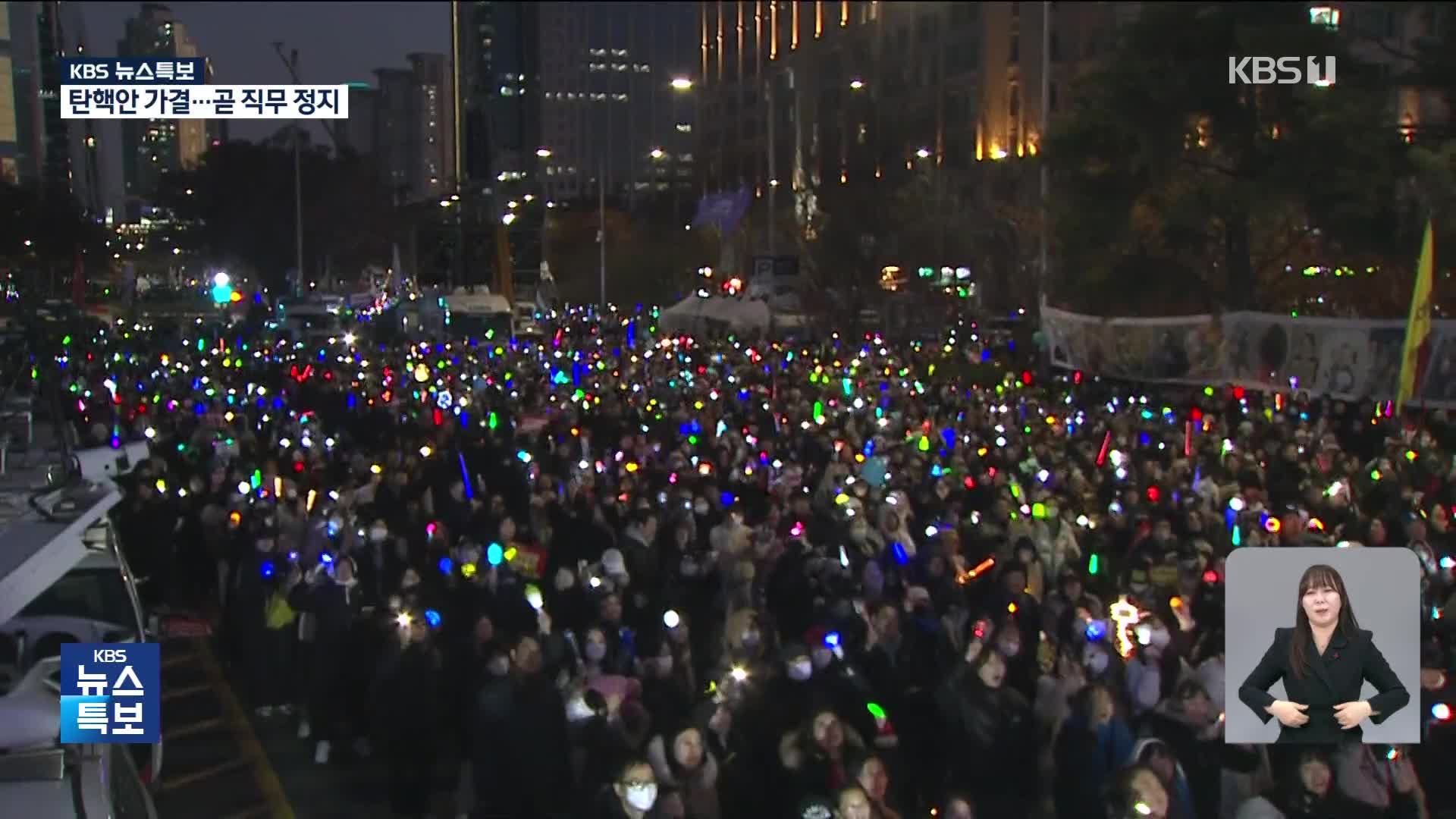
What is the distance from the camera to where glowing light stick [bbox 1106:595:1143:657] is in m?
10.1

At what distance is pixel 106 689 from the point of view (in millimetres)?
5320

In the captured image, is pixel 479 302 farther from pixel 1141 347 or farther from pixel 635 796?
pixel 635 796

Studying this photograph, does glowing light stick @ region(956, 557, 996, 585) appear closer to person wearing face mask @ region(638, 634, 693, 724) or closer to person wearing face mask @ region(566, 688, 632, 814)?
person wearing face mask @ region(638, 634, 693, 724)

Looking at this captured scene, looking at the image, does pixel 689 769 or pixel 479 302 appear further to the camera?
pixel 479 302

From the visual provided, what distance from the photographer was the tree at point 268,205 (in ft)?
211

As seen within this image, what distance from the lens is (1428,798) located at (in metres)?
8.80

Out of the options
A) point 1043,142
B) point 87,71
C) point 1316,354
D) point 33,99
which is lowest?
point 1316,354

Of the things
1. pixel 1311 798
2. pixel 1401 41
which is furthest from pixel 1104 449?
pixel 1401 41

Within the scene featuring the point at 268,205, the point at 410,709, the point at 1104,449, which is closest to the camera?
the point at 410,709

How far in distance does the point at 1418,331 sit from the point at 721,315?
20379 mm

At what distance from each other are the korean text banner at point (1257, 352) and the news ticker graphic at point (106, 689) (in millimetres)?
19504

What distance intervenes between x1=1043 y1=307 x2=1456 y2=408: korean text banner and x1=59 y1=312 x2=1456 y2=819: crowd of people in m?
0.84

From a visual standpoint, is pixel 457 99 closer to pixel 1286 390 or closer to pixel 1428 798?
pixel 1286 390

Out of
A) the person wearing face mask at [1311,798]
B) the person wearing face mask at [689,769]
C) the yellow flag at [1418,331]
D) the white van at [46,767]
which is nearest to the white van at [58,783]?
the white van at [46,767]
